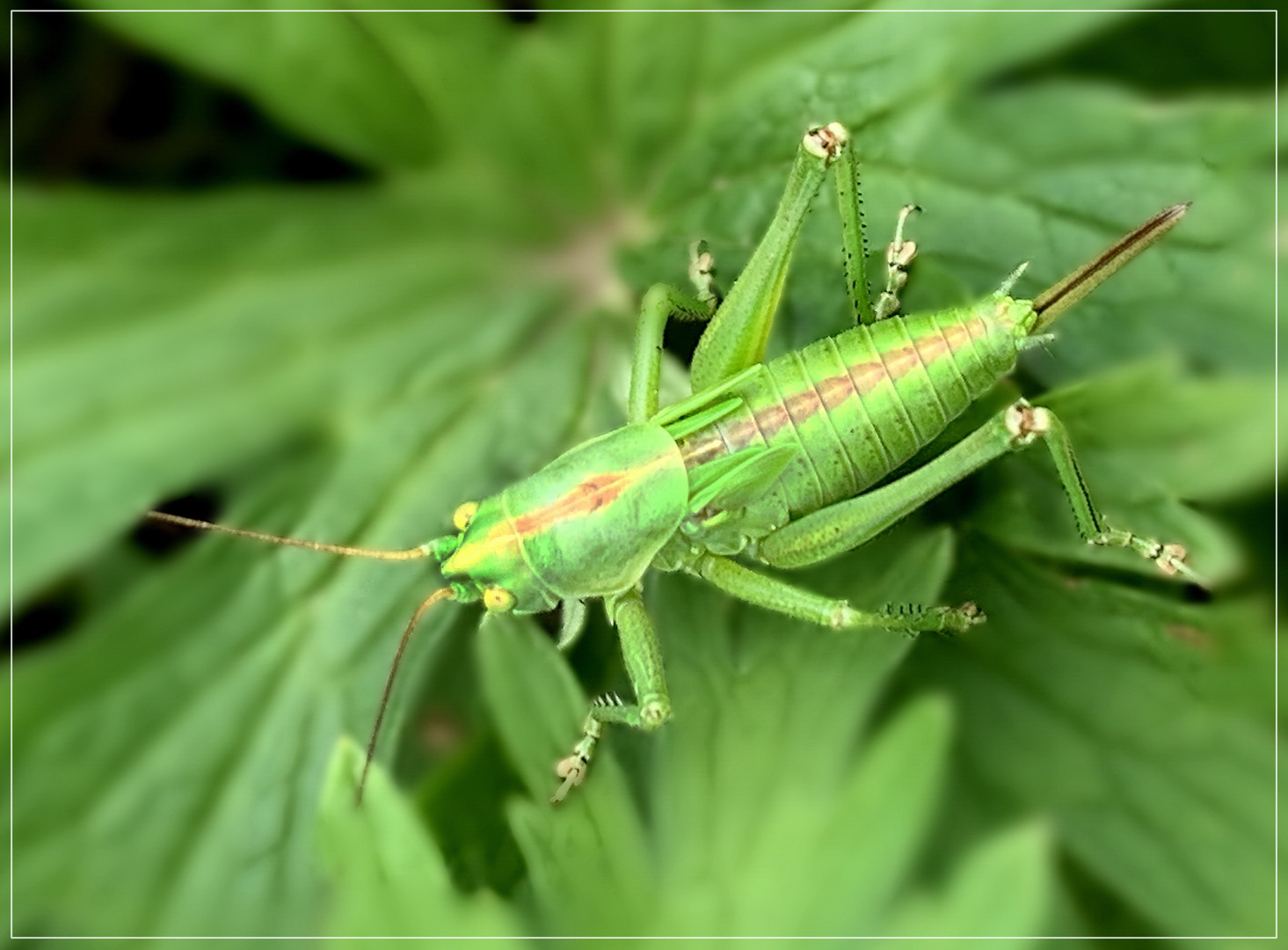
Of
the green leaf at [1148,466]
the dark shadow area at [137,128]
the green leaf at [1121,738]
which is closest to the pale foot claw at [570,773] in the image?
the green leaf at [1121,738]

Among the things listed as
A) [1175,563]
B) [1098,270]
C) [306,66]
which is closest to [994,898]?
[1175,563]

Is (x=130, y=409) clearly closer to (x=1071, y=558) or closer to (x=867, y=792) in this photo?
(x=867, y=792)

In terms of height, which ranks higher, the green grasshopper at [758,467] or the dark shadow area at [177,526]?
the dark shadow area at [177,526]

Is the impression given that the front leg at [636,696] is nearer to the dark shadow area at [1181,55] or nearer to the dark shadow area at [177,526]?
the dark shadow area at [177,526]

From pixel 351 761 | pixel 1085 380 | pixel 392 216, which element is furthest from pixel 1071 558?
pixel 392 216

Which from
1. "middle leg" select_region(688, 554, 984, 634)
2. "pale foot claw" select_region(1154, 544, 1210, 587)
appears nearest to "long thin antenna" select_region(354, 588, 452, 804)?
"middle leg" select_region(688, 554, 984, 634)

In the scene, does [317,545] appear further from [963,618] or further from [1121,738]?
[1121,738]
